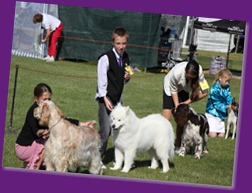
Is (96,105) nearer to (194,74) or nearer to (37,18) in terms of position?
(194,74)

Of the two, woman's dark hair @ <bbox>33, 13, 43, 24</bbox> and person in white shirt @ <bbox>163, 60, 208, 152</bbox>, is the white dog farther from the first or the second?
woman's dark hair @ <bbox>33, 13, 43, 24</bbox>

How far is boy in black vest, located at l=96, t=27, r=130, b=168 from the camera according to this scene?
650 centimetres

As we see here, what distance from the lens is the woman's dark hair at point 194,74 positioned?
7.38m

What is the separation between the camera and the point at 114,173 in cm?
664

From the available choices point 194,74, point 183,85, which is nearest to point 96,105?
point 183,85

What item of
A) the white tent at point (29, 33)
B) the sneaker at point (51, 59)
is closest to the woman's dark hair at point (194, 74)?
the white tent at point (29, 33)

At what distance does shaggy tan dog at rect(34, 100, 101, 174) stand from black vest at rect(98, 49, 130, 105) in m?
0.91

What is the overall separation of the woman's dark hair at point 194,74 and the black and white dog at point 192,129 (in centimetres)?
26

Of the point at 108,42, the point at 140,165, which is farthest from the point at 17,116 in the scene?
the point at 108,42

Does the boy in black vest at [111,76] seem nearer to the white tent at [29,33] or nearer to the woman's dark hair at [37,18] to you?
the white tent at [29,33]

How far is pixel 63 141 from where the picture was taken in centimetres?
580

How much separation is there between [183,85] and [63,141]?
276cm

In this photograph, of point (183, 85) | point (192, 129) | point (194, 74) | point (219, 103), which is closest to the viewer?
point (194, 74)

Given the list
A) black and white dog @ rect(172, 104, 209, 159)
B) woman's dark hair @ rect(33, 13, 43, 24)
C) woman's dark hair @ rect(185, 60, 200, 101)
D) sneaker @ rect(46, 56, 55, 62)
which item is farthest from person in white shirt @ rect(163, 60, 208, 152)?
sneaker @ rect(46, 56, 55, 62)
